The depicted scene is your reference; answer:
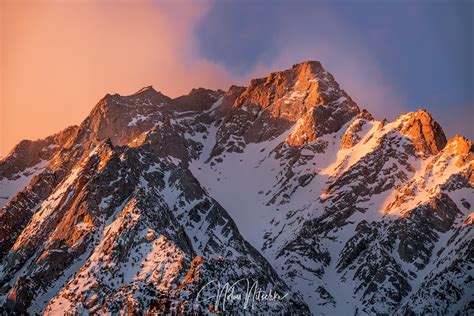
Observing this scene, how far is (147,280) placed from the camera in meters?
185

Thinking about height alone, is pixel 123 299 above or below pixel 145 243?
below

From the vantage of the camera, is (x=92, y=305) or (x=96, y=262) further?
(x=96, y=262)

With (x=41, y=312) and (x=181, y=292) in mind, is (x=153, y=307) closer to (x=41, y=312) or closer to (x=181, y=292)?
(x=181, y=292)

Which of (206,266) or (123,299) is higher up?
(206,266)

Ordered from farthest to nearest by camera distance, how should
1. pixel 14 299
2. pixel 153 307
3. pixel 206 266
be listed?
pixel 14 299
pixel 206 266
pixel 153 307

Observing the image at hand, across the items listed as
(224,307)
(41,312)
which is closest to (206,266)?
(224,307)

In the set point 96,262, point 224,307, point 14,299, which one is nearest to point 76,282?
point 96,262

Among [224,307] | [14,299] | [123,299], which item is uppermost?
[224,307]

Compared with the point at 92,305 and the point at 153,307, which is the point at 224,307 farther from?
the point at 92,305

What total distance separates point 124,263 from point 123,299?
16375mm

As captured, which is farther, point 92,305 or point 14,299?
point 14,299

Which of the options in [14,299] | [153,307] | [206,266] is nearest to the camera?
[153,307]

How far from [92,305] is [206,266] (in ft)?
85.8

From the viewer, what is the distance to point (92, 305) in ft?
594
